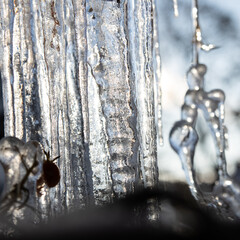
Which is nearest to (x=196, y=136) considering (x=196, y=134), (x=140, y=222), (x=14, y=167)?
(x=196, y=134)

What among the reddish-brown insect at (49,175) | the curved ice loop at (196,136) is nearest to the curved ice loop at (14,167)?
the reddish-brown insect at (49,175)

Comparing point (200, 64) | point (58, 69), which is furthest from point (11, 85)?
point (200, 64)

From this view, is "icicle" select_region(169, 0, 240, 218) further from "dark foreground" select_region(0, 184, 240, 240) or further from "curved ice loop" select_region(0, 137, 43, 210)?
"curved ice loop" select_region(0, 137, 43, 210)

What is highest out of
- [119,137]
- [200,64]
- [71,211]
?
[200,64]

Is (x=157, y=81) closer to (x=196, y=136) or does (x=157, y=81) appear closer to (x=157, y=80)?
(x=157, y=80)

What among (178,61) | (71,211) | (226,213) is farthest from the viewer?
(178,61)

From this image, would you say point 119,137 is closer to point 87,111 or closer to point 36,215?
point 87,111

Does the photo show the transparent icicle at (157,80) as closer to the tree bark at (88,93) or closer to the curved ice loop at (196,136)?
the tree bark at (88,93)
